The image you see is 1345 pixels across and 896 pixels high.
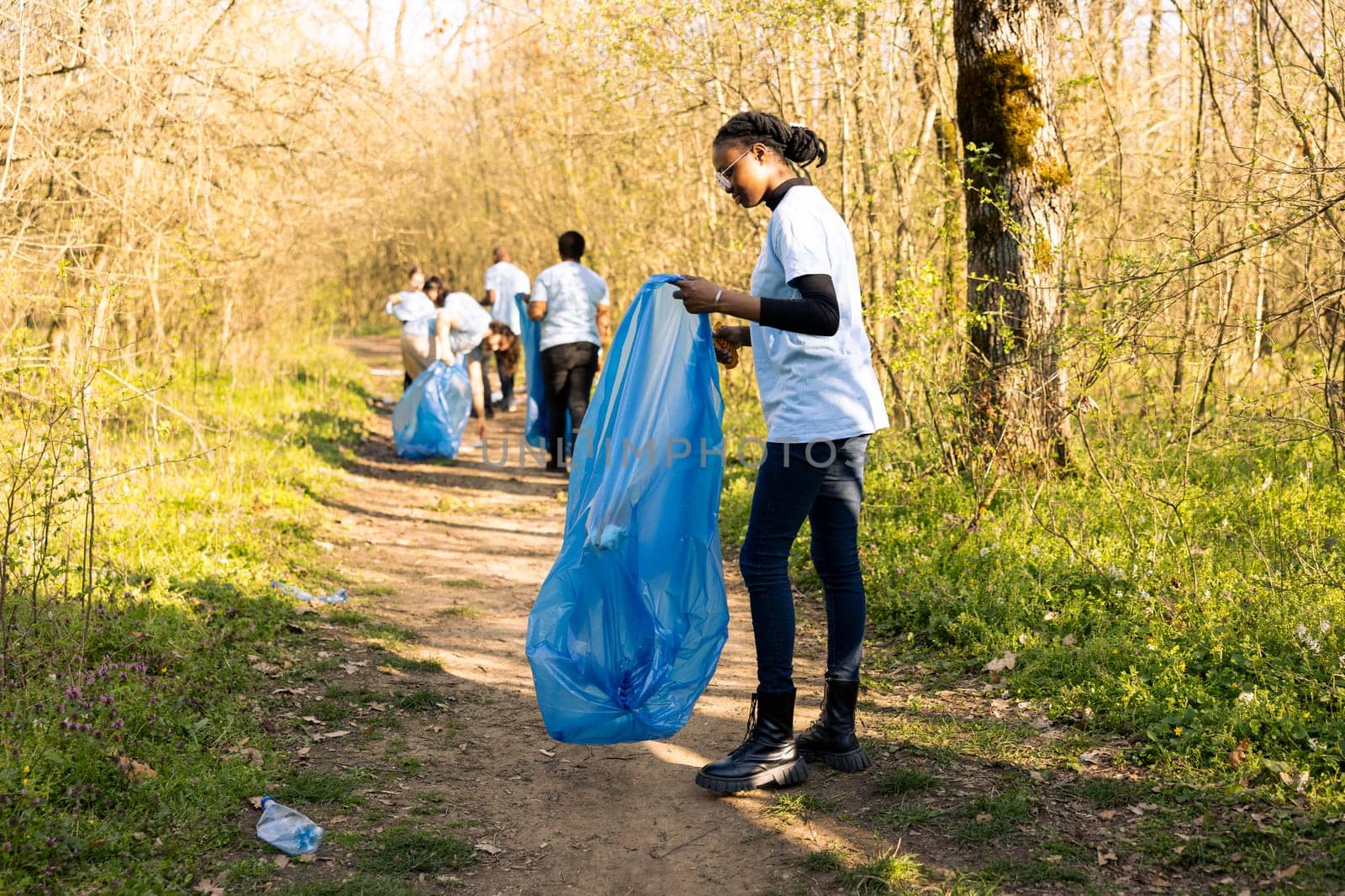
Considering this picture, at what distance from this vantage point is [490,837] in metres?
3.55

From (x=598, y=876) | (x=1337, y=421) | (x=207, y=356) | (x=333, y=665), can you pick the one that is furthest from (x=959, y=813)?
(x=207, y=356)

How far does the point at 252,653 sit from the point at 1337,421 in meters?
5.23

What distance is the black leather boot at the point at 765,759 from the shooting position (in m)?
3.70

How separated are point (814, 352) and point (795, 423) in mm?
227

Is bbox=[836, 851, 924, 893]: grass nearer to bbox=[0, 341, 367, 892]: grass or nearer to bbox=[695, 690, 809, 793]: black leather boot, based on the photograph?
bbox=[695, 690, 809, 793]: black leather boot

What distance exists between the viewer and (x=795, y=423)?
3.53 m

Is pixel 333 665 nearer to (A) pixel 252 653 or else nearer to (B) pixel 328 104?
(A) pixel 252 653

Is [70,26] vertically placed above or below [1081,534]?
above

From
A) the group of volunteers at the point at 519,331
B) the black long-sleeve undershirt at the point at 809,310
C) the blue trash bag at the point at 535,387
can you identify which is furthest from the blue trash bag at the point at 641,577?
the blue trash bag at the point at 535,387

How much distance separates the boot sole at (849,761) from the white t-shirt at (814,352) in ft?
3.68

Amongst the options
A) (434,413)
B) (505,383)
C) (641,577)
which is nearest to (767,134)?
(641,577)

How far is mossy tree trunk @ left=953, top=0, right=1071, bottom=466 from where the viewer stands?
648 cm

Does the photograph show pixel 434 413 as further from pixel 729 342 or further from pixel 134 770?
pixel 134 770

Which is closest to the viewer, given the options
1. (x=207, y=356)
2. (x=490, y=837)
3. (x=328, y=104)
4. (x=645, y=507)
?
(x=490, y=837)
